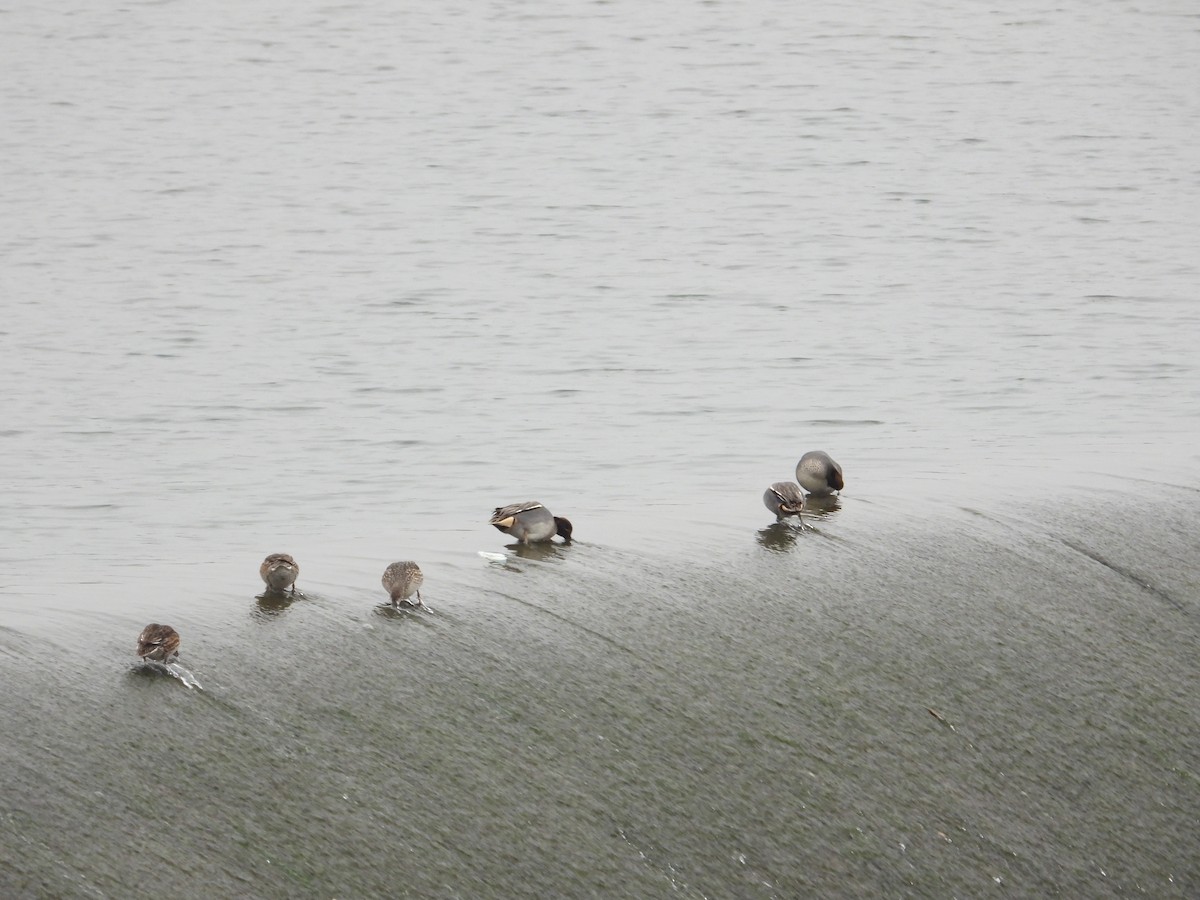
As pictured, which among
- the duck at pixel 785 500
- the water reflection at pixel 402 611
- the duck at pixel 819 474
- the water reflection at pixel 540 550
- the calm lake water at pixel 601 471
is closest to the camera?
the calm lake water at pixel 601 471

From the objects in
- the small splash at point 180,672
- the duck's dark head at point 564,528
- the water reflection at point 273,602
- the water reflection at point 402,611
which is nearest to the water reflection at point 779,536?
the duck's dark head at point 564,528

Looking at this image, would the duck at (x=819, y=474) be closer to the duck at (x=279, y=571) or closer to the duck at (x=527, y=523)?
the duck at (x=527, y=523)

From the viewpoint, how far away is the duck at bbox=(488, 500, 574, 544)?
7.12 m

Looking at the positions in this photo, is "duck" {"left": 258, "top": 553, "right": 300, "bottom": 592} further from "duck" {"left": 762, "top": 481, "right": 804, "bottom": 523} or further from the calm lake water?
"duck" {"left": 762, "top": 481, "right": 804, "bottom": 523}

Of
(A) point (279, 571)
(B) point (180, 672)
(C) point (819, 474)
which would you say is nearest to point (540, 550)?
(A) point (279, 571)

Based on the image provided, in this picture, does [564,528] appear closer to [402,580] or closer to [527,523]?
[527,523]

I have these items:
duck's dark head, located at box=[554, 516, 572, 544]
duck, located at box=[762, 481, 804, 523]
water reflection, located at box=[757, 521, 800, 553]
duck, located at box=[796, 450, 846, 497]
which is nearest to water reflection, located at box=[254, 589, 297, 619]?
duck's dark head, located at box=[554, 516, 572, 544]

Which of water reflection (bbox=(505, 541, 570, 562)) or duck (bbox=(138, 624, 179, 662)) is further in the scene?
water reflection (bbox=(505, 541, 570, 562))

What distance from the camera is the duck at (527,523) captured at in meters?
7.12

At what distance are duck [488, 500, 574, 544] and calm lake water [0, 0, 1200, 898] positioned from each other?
8.9 inches

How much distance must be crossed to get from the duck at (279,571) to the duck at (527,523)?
1.05 meters

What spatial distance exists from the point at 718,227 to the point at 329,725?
809 inches

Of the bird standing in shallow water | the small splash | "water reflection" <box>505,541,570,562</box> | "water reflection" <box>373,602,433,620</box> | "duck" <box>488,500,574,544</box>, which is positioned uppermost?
"duck" <box>488,500,574,544</box>

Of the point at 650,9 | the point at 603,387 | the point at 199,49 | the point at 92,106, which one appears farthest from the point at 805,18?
the point at 603,387
